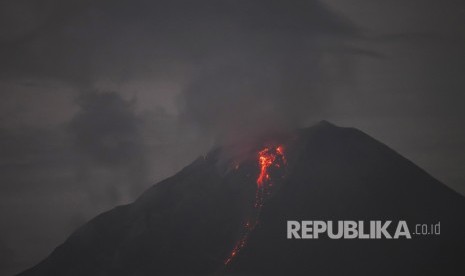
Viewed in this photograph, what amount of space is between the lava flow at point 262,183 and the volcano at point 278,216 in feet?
0.62

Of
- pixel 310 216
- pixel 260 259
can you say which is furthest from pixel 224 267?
pixel 310 216

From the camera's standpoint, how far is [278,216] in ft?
299

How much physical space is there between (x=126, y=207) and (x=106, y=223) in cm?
486

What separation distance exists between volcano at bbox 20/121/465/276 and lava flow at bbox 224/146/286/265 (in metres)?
0.19

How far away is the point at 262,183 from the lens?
97562 mm

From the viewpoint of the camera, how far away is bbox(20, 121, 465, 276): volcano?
3354 inches

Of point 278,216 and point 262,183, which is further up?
point 262,183

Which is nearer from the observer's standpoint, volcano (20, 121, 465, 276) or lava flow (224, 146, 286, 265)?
volcano (20, 121, 465, 276)

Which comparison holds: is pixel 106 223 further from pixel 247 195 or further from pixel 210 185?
pixel 247 195

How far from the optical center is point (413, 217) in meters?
94.1

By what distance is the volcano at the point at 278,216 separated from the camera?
85.2m

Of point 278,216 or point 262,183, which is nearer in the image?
point 278,216

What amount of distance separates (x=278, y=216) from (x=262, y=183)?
793cm

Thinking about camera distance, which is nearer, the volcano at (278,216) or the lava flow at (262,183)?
the volcano at (278,216)
